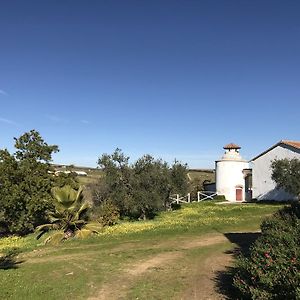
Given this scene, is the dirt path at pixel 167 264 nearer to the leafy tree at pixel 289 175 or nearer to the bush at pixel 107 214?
the bush at pixel 107 214

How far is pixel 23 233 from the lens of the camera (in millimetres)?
27719

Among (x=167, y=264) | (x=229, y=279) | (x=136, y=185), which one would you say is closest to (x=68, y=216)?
(x=136, y=185)

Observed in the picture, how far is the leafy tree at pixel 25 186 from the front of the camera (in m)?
26.1

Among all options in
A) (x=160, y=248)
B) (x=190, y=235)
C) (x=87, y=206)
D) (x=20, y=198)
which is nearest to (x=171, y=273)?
(x=160, y=248)

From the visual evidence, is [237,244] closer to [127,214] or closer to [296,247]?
[296,247]

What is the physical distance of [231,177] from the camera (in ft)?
162

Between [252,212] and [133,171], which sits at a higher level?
[133,171]

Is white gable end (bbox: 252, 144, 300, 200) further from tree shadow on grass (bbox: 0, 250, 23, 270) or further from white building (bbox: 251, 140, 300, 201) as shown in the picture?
tree shadow on grass (bbox: 0, 250, 23, 270)

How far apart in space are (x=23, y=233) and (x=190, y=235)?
42.2 feet

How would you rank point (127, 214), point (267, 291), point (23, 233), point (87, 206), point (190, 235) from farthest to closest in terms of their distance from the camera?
1. point (127, 214)
2. point (23, 233)
3. point (87, 206)
4. point (190, 235)
5. point (267, 291)

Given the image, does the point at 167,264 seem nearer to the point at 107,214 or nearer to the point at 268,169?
the point at 107,214

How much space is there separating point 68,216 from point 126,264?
10.7m

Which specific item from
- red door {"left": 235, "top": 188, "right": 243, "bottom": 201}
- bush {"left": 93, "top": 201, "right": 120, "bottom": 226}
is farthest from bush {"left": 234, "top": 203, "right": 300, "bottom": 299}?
red door {"left": 235, "top": 188, "right": 243, "bottom": 201}

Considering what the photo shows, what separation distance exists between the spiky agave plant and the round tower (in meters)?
27.4
